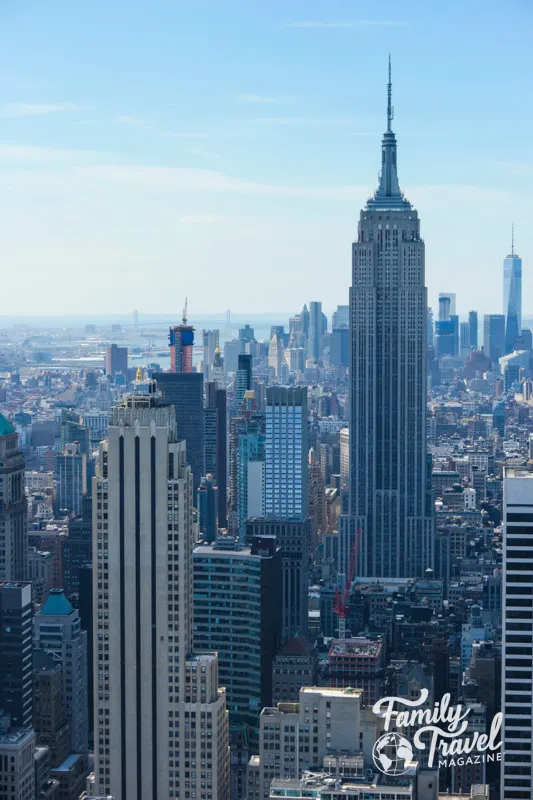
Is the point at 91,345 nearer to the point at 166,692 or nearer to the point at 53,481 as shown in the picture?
the point at 53,481

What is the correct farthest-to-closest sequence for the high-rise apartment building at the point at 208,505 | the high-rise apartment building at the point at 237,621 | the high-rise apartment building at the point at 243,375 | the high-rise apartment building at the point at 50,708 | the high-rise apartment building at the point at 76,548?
the high-rise apartment building at the point at 243,375 < the high-rise apartment building at the point at 208,505 < the high-rise apartment building at the point at 76,548 < the high-rise apartment building at the point at 237,621 < the high-rise apartment building at the point at 50,708

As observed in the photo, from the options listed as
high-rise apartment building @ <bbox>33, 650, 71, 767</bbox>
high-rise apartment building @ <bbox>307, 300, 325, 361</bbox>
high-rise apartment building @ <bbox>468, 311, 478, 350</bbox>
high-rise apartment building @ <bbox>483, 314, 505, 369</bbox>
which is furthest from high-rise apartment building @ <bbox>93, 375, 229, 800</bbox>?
high-rise apartment building @ <bbox>483, 314, 505, 369</bbox>

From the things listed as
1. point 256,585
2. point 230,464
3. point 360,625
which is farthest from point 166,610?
point 230,464

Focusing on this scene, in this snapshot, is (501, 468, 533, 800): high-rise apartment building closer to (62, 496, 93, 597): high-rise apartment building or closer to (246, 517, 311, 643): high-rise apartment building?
(246, 517, 311, 643): high-rise apartment building

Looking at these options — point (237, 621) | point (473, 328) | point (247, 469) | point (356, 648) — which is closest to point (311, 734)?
point (237, 621)

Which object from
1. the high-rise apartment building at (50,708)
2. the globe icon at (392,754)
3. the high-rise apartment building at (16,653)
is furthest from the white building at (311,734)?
the high-rise apartment building at (16,653)

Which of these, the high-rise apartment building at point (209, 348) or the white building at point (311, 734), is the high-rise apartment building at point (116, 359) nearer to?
the high-rise apartment building at point (209, 348)
